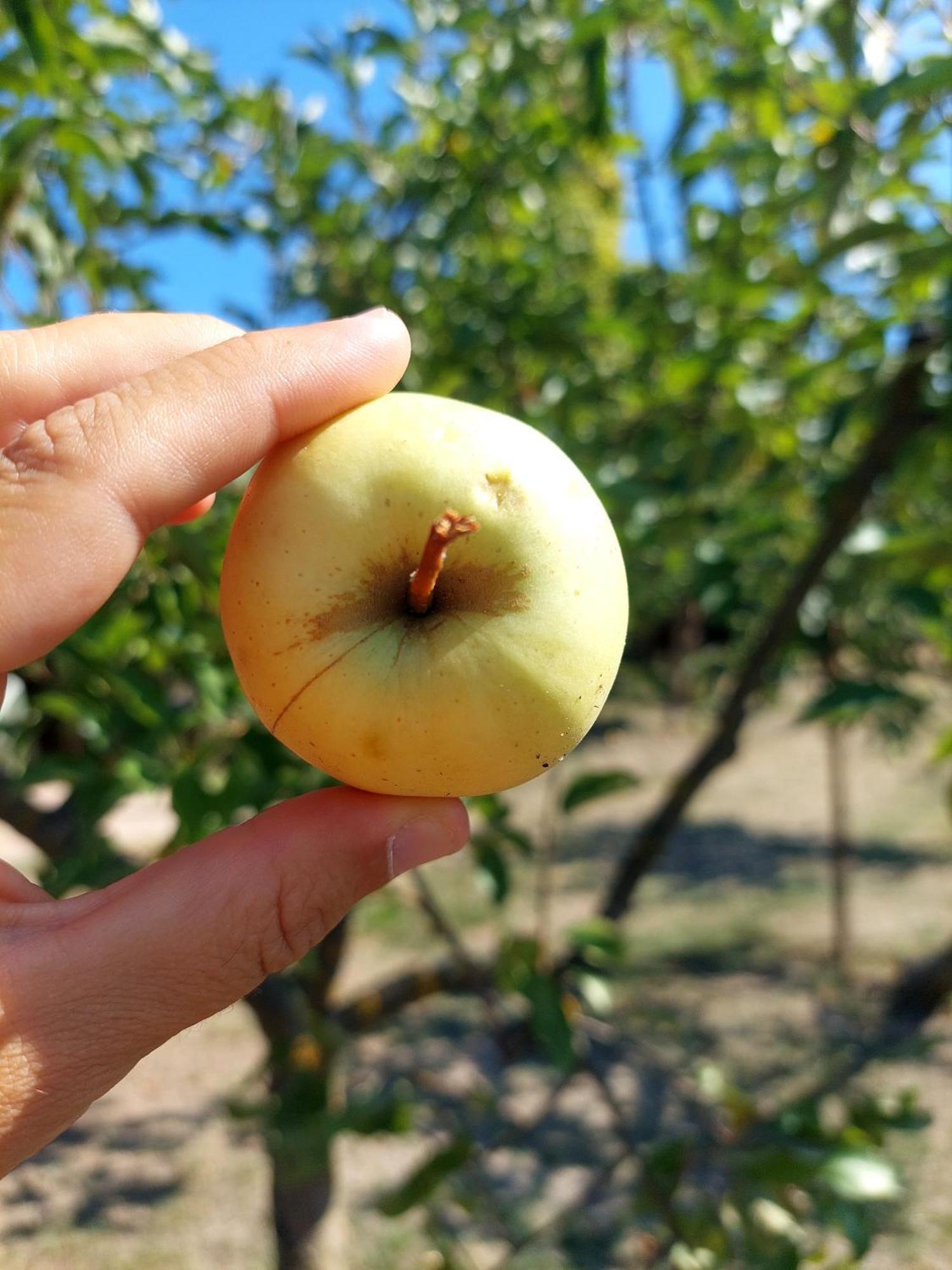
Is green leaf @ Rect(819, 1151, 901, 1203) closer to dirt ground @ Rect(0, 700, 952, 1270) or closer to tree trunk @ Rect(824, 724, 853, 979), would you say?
dirt ground @ Rect(0, 700, 952, 1270)

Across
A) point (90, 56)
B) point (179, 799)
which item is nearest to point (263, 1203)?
point (179, 799)

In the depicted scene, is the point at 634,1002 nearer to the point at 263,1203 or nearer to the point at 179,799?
the point at 263,1203

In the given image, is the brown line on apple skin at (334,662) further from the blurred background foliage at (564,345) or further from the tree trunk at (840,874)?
the tree trunk at (840,874)

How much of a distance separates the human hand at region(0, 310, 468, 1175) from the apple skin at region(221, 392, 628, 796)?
9 cm

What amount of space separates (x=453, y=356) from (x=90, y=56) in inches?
42.7

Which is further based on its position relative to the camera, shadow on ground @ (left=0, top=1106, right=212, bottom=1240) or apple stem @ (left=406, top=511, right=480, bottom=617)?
shadow on ground @ (left=0, top=1106, right=212, bottom=1240)

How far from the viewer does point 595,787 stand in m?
2.54

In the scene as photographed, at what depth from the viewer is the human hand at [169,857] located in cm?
110

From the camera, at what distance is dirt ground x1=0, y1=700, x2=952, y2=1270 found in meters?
3.53

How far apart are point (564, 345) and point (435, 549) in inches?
72.8

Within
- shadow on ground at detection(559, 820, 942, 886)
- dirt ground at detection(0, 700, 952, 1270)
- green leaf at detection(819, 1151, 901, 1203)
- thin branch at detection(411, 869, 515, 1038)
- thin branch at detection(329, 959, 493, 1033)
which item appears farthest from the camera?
shadow on ground at detection(559, 820, 942, 886)

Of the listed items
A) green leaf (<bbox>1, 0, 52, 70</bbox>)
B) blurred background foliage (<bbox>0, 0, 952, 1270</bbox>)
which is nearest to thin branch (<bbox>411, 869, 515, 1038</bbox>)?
blurred background foliage (<bbox>0, 0, 952, 1270</bbox>)

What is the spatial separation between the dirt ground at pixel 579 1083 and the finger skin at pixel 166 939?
1008 millimetres

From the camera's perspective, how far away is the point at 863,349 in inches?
93.3
